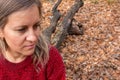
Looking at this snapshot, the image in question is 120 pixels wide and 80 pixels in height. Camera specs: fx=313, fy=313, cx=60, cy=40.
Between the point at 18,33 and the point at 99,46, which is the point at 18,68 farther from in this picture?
the point at 99,46

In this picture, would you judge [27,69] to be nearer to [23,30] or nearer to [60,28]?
[23,30]

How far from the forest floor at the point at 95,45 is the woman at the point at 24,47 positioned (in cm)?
174

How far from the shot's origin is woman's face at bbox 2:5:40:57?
6.45ft

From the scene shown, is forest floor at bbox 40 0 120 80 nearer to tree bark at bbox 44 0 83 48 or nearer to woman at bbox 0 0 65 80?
tree bark at bbox 44 0 83 48

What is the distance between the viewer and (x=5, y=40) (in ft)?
7.49

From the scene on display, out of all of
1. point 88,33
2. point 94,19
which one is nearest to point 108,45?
point 88,33

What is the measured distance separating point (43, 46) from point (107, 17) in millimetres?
3688

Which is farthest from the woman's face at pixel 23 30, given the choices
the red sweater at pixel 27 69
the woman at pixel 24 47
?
the red sweater at pixel 27 69

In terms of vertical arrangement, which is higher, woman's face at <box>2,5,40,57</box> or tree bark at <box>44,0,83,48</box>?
woman's face at <box>2,5,40,57</box>

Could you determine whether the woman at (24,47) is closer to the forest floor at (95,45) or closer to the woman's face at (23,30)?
the woman's face at (23,30)

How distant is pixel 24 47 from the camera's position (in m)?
2.10

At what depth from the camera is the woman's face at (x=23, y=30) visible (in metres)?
1.97

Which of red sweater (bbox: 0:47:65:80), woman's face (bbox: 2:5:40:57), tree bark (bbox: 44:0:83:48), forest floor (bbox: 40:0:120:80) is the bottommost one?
forest floor (bbox: 40:0:120:80)

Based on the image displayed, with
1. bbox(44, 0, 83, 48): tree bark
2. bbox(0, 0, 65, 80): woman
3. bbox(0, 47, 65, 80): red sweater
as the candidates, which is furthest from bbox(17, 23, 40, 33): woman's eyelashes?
bbox(44, 0, 83, 48): tree bark
